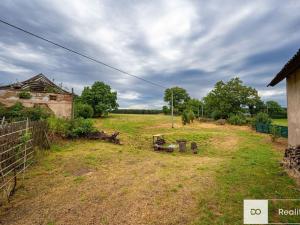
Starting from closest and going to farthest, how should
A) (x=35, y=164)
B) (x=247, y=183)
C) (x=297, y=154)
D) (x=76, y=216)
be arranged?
(x=76, y=216) → (x=247, y=183) → (x=297, y=154) → (x=35, y=164)

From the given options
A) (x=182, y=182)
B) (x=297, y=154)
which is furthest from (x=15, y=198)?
(x=297, y=154)

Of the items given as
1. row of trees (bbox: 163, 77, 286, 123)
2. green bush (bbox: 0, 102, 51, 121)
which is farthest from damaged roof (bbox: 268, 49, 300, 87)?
row of trees (bbox: 163, 77, 286, 123)

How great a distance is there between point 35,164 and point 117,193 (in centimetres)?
516

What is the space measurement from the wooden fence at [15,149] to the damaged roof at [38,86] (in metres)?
14.3

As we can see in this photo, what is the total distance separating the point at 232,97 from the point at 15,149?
4277 centimetres

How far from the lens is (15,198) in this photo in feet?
19.4

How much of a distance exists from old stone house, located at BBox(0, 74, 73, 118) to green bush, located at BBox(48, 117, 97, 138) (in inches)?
371

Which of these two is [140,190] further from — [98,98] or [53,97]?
[98,98]

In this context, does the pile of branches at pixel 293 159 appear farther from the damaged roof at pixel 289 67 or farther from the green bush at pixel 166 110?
the green bush at pixel 166 110

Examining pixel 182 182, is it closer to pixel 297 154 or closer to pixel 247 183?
pixel 247 183

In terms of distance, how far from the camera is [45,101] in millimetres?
23312

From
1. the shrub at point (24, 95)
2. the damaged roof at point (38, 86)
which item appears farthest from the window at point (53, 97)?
the shrub at point (24, 95)

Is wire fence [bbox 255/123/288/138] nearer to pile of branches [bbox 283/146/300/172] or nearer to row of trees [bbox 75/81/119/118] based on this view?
pile of branches [bbox 283/146/300/172]

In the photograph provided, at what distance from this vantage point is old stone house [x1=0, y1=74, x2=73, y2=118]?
2195cm
